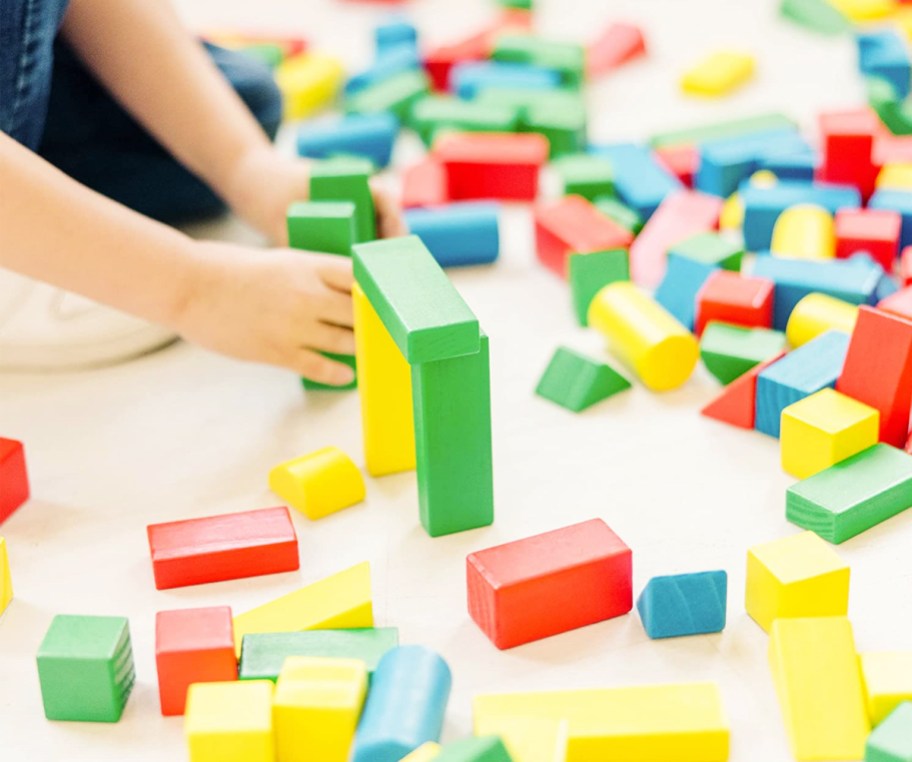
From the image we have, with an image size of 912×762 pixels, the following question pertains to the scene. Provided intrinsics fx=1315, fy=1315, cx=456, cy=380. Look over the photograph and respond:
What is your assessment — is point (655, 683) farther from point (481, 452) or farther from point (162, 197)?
point (162, 197)

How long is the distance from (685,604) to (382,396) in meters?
0.33

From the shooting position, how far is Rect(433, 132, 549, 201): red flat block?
1.63 meters

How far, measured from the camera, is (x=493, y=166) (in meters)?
1.63

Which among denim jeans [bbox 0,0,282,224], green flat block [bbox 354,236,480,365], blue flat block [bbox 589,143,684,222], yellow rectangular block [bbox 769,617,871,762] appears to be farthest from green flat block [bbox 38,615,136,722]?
blue flat block [bbox 589,143,684,222]

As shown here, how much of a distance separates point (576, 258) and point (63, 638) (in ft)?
2.23

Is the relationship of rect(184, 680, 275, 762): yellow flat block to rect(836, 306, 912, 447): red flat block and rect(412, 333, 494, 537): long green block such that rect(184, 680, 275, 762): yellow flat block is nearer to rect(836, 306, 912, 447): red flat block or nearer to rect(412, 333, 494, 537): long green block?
rect(412, 333, 494, 537): long green block

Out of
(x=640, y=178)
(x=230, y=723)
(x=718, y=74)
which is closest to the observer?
(x=230, y=723)

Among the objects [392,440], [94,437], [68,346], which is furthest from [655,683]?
[68,346]

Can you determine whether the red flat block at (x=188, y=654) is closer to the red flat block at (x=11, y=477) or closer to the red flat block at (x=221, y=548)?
the red flat block at (x=221, y=548)

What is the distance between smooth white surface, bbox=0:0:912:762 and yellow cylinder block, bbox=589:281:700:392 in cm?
2

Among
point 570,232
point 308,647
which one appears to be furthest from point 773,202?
point 308,647

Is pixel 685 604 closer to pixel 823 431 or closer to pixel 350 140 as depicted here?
pixel 823 431

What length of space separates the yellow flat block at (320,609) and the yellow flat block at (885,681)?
0.34 meters

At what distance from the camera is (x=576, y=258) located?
53.1 inches
